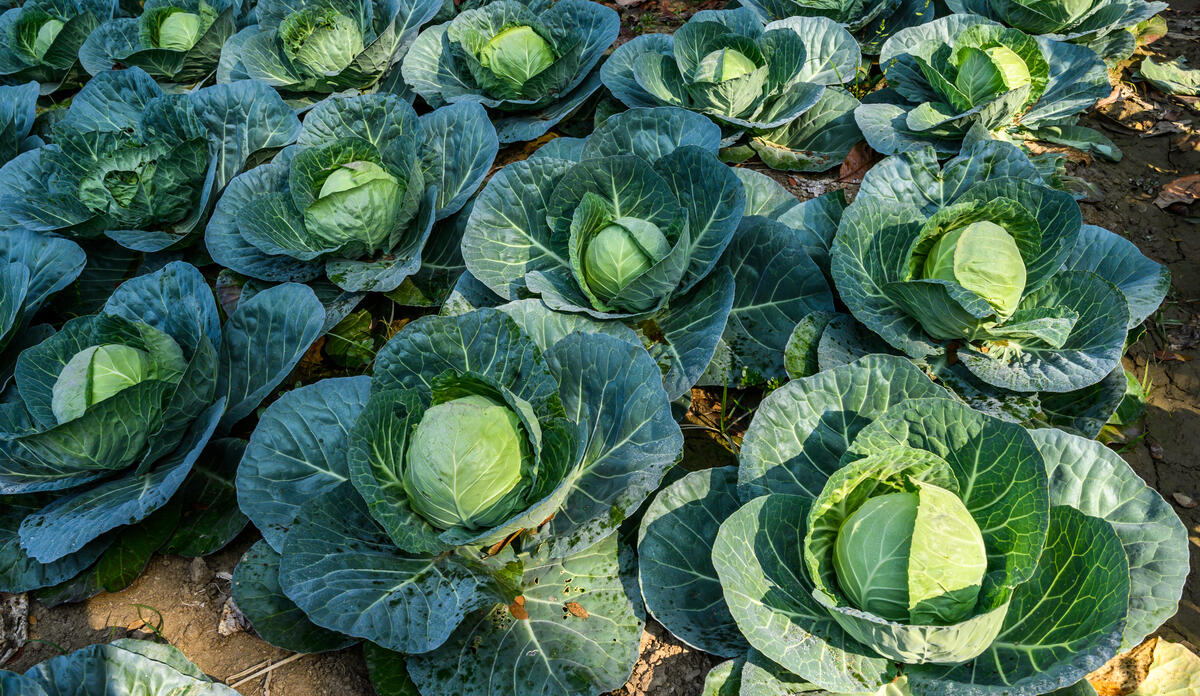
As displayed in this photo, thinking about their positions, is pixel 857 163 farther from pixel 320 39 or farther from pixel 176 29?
pixel 176 29

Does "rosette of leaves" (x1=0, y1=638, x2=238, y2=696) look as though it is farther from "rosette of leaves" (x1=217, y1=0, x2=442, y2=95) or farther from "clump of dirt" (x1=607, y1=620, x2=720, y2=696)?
"rosette of leaves" (x1=217, y1=0, x2=442, y2=95)

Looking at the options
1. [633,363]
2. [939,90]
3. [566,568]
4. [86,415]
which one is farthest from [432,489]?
[939,90]

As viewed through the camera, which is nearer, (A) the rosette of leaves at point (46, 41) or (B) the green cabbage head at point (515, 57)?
(B) the green cabbage head at point (515, 57)

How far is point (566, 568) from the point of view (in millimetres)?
2852

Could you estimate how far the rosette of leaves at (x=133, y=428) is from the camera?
10.1 ft

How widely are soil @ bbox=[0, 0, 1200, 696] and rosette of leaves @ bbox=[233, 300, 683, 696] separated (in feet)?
0.65

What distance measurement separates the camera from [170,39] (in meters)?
5.69

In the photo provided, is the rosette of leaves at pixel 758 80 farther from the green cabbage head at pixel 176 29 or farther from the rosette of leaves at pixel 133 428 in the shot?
the green cabbage head at pixel 176 29

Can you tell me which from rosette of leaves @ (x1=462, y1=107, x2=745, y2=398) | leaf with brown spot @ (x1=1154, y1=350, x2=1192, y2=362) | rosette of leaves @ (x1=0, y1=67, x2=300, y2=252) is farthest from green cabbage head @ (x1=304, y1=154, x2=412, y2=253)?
leaf with brown spot @ (x1=1154, y1=350, x2=1192, y2=362)

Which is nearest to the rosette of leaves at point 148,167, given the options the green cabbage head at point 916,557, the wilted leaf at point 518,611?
the wilted leaf at point 518,611

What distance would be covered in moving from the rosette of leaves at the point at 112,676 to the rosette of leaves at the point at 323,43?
3820 mm

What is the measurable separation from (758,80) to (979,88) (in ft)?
4.00

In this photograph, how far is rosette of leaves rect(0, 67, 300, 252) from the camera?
4.31 metres

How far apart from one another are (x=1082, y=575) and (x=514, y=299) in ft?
7.92
